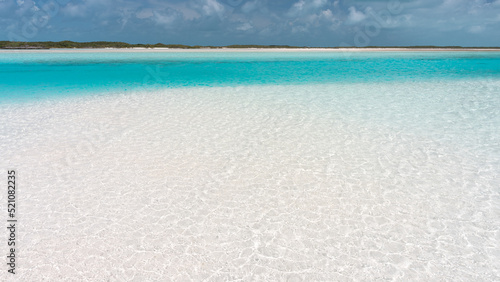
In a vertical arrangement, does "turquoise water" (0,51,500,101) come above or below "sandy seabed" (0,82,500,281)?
above

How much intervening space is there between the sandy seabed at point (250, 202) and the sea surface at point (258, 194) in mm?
14

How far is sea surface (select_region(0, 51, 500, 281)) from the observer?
2.32 m

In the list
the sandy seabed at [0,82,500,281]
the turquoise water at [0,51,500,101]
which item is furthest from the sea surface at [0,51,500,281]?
the turquoise water at [0,51,500,101]

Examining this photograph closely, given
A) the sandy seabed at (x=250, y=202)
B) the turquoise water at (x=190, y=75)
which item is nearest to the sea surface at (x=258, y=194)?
the sandy seabed at (x=250, y=202)

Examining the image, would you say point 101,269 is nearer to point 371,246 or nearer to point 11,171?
point 371,246

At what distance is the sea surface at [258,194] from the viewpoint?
2320mm

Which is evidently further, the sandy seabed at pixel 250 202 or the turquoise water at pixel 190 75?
the turquoise water at pixel 190 75

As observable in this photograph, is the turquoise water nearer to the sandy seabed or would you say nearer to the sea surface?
the sea surface

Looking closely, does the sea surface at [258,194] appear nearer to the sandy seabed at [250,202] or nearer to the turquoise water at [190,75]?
the sandy seabed at [250,202]

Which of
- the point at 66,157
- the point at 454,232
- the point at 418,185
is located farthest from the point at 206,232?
the point at 66,157

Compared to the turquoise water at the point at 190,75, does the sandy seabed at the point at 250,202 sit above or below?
below

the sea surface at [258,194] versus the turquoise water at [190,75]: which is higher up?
the turquoise water at [190,75]

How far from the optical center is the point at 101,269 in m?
2.26

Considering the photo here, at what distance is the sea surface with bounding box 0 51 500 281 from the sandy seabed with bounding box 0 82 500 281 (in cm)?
1
